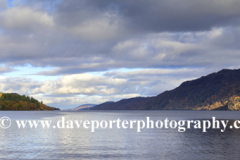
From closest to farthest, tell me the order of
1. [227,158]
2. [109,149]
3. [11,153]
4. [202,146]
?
[227,158] < [11,153] < [109,149] < [202,146]

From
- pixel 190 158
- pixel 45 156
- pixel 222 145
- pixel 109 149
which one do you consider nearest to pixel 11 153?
pixel 45 156

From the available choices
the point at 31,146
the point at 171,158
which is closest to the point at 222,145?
the point at 171,158

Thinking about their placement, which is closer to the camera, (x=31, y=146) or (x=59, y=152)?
(x=59, y=152)

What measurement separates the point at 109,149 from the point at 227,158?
913 inches

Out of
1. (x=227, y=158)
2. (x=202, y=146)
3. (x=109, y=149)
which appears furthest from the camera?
(x=202, y=146)

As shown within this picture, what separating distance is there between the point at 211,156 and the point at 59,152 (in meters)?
28.6

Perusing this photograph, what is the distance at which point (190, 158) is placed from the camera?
49.2m

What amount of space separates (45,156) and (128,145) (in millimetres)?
20876

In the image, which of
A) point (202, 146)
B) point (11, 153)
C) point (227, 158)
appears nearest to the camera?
point (227, 158)

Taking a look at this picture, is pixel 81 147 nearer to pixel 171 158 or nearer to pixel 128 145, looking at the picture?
pixel 128 145

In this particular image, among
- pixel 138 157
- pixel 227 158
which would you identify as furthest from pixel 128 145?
pixel 227 158

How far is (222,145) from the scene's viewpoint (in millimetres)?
64062

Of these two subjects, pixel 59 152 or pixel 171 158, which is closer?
pixel 171 158

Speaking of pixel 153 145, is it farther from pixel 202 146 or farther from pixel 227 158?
pixel 227 158
